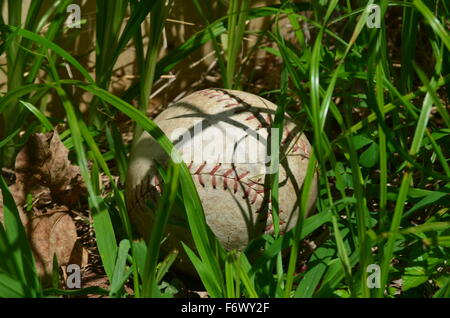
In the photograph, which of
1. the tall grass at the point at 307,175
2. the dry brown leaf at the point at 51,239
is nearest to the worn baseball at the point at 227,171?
the tall grass at the point at 307,175

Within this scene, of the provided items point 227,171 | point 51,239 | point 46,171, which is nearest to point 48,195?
point 46,171

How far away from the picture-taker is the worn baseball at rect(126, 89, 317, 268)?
89.5 inches

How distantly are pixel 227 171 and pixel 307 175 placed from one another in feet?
1.52

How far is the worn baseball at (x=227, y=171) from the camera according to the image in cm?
227

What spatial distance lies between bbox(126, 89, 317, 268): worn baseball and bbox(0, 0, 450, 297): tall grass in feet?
0.23

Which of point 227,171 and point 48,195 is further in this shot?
point 48,195

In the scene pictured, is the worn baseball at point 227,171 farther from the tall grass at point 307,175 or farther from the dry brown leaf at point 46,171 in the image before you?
the dry brown leaf at point 46,171

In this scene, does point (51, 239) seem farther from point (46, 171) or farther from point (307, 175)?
point (307, 175)

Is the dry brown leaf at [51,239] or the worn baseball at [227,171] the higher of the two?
the worn baseball at [227,171]

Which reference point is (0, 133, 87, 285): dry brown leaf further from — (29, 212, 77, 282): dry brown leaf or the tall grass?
the tall grass

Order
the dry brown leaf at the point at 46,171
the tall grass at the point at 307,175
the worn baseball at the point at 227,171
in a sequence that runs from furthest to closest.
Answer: the dry brown leaf at the point at 46,171 → the worn baseball at the point at 227,171 → the tall grass at the point at 307,175

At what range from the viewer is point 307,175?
185 centimetres

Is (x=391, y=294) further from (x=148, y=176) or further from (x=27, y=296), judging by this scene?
(x=27, y=296)

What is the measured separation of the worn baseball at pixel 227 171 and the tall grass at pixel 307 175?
70mm
